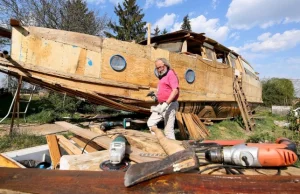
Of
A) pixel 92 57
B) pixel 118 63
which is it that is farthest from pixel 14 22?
pixel 118 63

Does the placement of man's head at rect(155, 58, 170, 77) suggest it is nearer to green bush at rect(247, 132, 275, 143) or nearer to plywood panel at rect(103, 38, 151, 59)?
plywood panel at rect(103, 38, 151, 59)

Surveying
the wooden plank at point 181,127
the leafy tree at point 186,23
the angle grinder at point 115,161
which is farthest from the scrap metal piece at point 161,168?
the leafy tree at point 186,23

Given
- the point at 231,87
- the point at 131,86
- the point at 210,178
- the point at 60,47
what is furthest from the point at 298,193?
the point at 231,87

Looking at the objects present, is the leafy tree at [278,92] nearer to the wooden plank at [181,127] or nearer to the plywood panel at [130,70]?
the wooden plank at [181,127]

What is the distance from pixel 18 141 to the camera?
453cm

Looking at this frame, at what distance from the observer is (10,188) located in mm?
1351

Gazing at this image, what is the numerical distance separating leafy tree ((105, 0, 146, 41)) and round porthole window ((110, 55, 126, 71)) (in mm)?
21933

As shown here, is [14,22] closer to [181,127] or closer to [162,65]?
[162,65]

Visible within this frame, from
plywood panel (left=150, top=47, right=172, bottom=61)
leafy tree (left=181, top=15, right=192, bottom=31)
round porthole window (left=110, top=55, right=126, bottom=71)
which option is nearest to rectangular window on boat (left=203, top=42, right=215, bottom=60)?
plywood panel (left=150, top=47, right=172, bottom=61)

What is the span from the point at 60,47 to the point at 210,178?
488 centimetres

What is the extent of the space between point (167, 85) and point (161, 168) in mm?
2921

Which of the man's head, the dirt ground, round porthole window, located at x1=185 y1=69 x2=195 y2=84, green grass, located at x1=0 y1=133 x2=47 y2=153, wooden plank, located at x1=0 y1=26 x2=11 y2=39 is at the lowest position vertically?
green grass, located at x1=0 y1=133 x2=47 y2=153

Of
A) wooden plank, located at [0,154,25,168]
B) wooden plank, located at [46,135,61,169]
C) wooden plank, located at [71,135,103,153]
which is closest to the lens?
wooden plank, located at [0,154,25,168]

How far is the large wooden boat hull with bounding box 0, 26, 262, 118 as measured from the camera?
4953 mm
